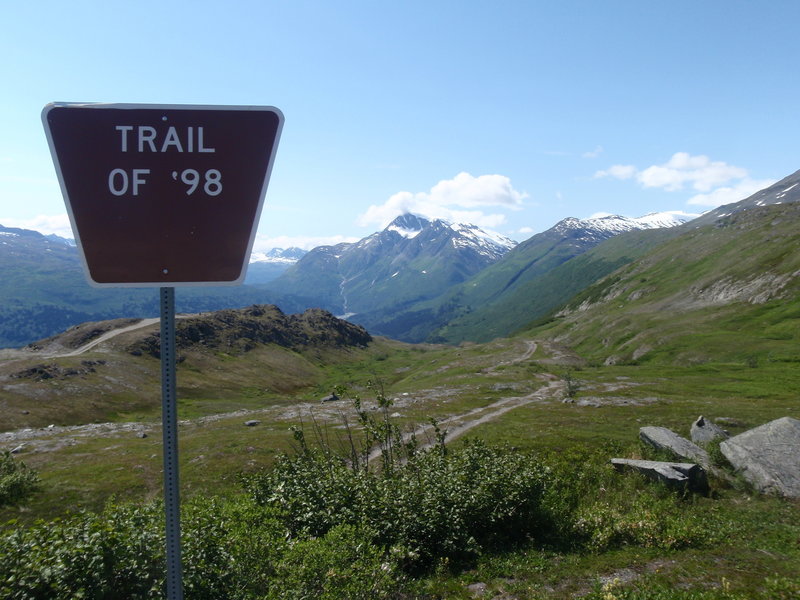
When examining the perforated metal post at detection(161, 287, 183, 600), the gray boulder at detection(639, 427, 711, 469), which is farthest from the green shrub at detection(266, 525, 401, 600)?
the gray boulder at detection(639, 427, 711, 469)

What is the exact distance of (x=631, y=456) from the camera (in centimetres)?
2422

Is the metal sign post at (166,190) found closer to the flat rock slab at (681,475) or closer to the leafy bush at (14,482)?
the flat rock slab at (681,475)

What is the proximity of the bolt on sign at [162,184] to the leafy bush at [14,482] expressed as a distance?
31.5 metres

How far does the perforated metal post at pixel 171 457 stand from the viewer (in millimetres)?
3816

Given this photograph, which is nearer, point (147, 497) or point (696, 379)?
point (147, 497)

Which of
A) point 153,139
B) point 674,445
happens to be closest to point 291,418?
point 674,445

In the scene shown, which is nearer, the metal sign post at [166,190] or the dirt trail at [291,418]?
the metal sign post at [166,190]

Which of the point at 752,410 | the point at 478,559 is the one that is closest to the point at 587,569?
the point at 478,559

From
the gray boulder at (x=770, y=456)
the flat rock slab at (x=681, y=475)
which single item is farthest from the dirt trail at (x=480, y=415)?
the gray boulder at (x=770, y=456)

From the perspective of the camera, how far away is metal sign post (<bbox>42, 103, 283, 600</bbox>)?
3984 millimetres

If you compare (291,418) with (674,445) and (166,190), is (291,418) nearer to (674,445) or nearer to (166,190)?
(674,445)

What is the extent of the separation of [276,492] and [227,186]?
9.86 meters

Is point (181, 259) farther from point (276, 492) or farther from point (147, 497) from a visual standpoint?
point (147, 497)

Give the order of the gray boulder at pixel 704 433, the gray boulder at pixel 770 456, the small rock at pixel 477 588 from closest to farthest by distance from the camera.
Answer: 1. the small rock at pixel 477 588
2. the gray boulder at pixel 770 456
3. the gray boulder at pixel 704 433
